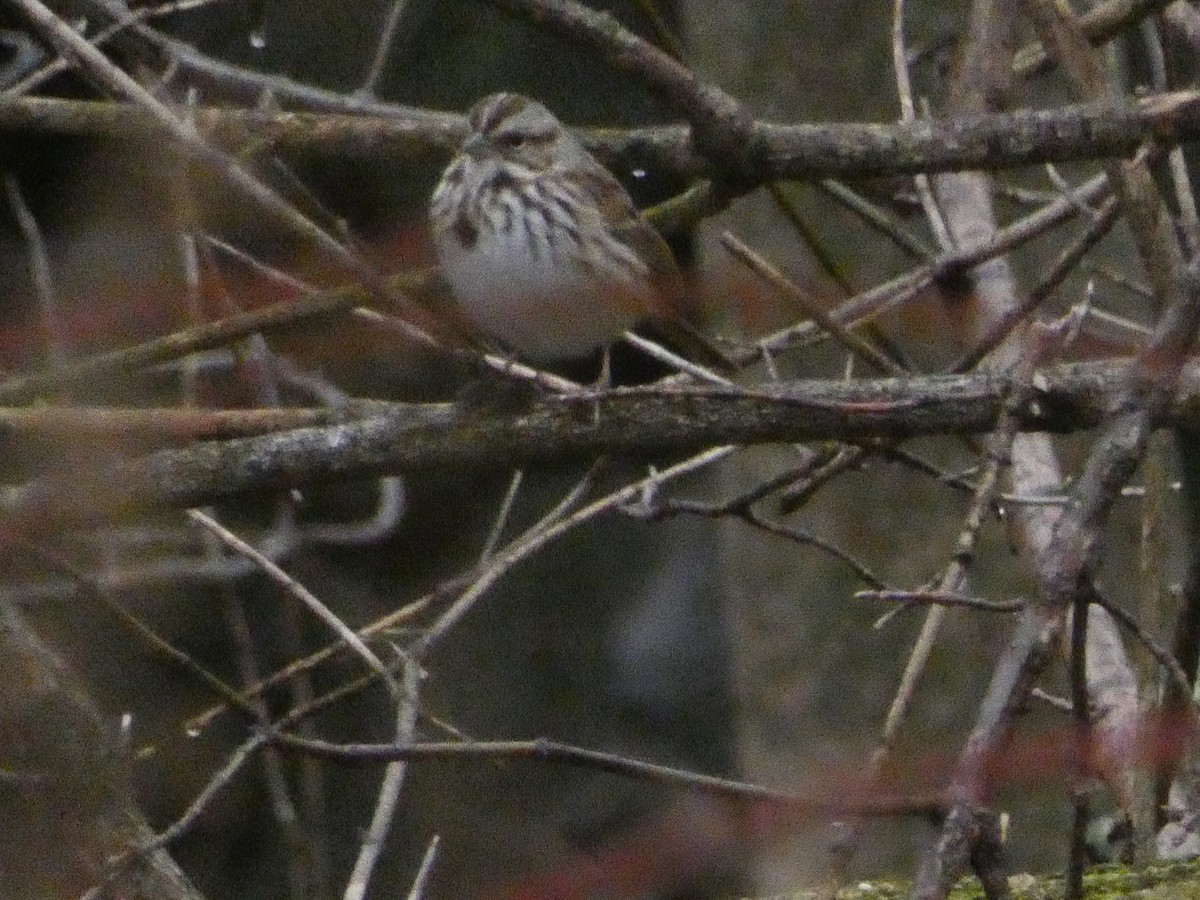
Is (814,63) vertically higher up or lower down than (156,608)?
higher up

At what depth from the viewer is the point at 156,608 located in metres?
5.70

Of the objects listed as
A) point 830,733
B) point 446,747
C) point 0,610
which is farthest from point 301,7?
point 446,747

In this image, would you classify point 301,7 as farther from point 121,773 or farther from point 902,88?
point 121,773

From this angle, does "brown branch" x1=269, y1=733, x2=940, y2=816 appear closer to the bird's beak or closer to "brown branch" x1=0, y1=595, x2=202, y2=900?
"brown branch" x1=0, y1=595, x2=202, y2=900

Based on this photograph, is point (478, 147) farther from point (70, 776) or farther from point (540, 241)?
point (70, 776)

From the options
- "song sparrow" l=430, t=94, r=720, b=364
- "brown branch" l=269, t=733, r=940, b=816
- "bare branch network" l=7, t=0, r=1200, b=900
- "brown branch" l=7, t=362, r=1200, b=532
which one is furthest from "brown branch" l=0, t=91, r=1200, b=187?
"song sparrow" l=430, t=94, r=720, b=364

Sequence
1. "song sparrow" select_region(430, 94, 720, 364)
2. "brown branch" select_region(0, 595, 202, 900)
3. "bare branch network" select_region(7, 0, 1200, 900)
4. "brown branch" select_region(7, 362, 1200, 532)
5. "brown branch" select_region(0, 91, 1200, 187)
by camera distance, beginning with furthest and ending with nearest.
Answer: "song sparrow" select_region(430, 94, 720, 364), "brown branch" select_region(0, 595, 202, 900), "brown branch" select_region(7, 362, 1200, 532), "brown branch" select_region(0, 91, 1200, 187), "bare branch network" select_region(7, 0, 1200, 900)

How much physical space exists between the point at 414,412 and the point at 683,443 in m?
0.34

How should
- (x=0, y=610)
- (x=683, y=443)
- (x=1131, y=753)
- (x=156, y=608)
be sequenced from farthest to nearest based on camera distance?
(x=156, y=608), (x=0, y=610), (x=683, y=443), (x=1131, y=753)

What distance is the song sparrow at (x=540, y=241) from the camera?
3715 mm

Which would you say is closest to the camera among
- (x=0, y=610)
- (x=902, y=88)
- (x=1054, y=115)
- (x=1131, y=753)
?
(x=1131, y=753)

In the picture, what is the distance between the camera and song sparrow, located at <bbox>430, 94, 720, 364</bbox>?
3715mm

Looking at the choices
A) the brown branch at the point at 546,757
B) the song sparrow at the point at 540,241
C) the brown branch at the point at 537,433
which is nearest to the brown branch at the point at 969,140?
the brown branch at the point at 537,433

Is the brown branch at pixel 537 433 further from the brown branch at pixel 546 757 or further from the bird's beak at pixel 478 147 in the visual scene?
the bird's beak at pixel 478 147
